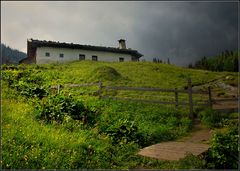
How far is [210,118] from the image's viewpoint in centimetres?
1348

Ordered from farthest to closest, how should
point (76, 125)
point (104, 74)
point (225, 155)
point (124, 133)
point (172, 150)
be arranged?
point (104, 74)
point (76, 125)
point (124, 133)
point (172, 150)
point (225, 155)

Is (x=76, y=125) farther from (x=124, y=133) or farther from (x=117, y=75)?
(x=117, y=75)

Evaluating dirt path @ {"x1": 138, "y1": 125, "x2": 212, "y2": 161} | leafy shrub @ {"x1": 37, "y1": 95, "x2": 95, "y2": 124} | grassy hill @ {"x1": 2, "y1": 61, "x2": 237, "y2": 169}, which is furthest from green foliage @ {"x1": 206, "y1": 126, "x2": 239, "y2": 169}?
leafy shrub @ {"x1": 37, "y1": 95, "x2": 95, "y2": 124}

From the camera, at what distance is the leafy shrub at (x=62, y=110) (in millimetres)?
10703

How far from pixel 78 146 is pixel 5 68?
23.2ft

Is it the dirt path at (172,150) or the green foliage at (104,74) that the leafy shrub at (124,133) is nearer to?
the dirt path at (172,150)

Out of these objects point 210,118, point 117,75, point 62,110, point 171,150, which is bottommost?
point 171,150

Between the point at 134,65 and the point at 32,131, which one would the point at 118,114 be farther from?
the point at 134,65

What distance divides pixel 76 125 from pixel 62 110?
87cm

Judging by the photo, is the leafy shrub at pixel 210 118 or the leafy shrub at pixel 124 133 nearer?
the leafy shrub at pixel 124 133

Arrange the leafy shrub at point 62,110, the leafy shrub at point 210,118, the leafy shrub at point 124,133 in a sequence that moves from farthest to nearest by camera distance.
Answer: the leafy shrub at point 210,118
the leafy shrub at point 62,110
the leafy shrub at point 124,133

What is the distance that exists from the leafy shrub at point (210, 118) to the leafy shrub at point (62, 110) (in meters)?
4.84

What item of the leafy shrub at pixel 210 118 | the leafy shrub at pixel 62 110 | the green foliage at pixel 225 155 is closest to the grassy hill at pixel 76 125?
the leafy shrub at pixel 62 110

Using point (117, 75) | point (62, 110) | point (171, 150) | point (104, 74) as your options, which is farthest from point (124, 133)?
point (117, 75)
